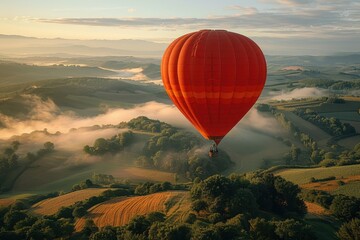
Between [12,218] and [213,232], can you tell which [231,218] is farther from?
[12,218]

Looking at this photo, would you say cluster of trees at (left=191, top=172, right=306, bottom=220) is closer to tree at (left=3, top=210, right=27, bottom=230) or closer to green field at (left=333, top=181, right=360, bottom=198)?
green field at (left=333, top=181, right=360, bottom=198)

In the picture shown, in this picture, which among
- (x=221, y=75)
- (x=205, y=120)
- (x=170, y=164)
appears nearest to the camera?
(x=221, y=75)

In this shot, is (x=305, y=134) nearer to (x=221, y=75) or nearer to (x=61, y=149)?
(x=61, y=149)

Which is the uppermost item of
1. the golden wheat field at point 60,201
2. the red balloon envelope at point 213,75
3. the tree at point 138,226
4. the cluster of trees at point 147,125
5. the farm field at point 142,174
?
the red balloon envelope at point 213,75

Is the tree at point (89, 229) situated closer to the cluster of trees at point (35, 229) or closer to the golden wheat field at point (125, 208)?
the cluster of trees at point (35, 229)

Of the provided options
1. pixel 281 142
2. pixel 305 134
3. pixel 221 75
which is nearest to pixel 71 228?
pixel 221 75

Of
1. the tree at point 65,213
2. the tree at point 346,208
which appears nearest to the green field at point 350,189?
the tree at point 346,208

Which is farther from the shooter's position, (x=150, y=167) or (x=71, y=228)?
(x=150, y=167)
